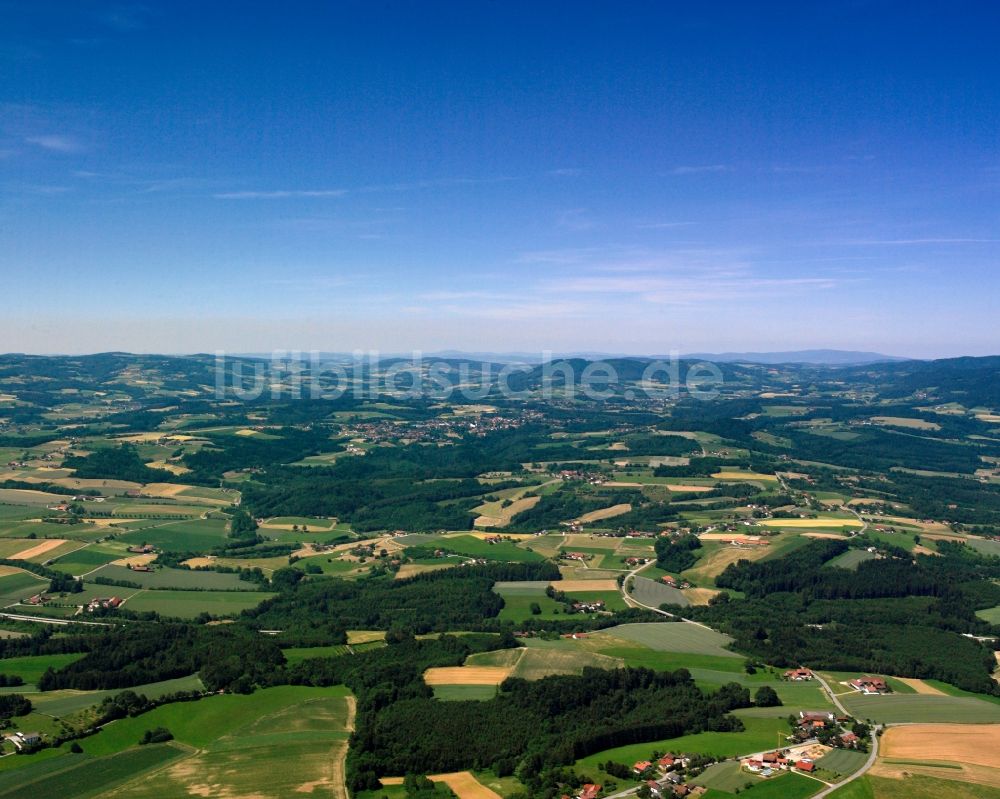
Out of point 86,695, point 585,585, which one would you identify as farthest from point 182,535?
point 585,585

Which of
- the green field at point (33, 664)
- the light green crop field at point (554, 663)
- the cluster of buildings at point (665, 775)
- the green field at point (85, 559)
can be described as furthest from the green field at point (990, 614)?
the green field at point (85, 559)

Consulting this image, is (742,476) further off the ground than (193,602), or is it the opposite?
(742,476)

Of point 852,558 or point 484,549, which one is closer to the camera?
point 852,558

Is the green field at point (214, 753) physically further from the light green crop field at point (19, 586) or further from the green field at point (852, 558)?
the green field at point (852, 558)

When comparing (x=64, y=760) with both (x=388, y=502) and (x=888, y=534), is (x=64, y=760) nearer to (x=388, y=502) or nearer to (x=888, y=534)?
(x=388, y=502)

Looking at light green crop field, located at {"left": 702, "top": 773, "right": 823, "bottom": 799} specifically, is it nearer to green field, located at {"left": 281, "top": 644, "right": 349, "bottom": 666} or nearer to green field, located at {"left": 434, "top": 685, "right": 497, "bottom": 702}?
green field, located at {"left": 434, "top": 685, "right": 497, "bottom": 702}

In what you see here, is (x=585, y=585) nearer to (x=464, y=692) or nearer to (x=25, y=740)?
(x=464, y=692)

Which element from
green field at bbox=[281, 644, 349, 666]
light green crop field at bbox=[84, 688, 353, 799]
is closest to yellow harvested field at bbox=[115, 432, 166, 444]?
green field at bbox=[281, 644, 349, 666]
